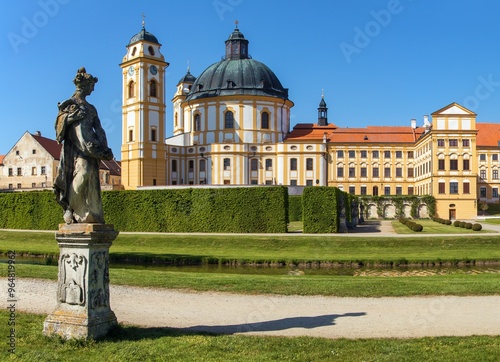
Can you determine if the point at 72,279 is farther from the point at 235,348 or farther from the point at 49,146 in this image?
the point at 49,146

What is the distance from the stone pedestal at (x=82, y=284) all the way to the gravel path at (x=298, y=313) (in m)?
1.30

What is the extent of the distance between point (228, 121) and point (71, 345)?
56756 mm

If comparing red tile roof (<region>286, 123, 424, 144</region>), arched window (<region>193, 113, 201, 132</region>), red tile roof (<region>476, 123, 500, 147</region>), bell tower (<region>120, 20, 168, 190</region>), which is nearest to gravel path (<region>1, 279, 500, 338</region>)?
bell tower (<region>120, 20, 168, 190</region>)

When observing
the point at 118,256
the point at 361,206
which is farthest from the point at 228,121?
the point at 118,256

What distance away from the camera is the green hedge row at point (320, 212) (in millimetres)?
30702

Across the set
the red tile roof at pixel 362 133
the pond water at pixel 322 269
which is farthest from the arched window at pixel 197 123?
the pond water at pixel 322 269

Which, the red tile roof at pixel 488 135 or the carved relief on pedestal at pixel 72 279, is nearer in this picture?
the carved relief on pedestal at pixel 72 279

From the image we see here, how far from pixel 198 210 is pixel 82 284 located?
2485 cm

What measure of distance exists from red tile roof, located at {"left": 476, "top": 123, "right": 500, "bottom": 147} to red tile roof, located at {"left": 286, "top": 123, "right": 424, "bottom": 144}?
23.0 feet

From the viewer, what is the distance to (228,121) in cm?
6275

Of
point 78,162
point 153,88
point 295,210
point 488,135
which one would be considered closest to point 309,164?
point 295,210

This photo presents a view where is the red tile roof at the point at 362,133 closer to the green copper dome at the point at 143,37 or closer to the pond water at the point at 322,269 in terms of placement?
the green copper dome at the point at 143,37

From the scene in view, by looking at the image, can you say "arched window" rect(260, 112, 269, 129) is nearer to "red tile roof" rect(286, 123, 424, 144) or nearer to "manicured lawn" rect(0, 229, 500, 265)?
"red tile roof" rect(286, 123, 424, 144)

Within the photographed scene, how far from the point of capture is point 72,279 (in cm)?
687
